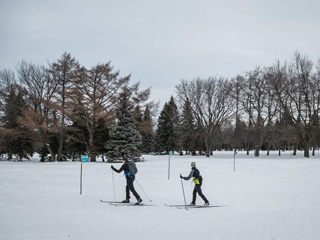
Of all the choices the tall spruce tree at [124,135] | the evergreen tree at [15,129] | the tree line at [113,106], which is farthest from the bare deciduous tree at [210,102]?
the evergreen tree at [15,129]

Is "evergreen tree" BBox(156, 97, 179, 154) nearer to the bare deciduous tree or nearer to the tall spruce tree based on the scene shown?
the bare deciduous tree

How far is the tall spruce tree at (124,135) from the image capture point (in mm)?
31656

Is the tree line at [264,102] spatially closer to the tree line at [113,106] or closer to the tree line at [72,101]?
the tree line at [113,106]

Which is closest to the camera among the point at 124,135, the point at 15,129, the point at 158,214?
the point at 158,214

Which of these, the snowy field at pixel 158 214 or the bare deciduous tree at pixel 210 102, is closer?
the snowy field at pixel 158 214

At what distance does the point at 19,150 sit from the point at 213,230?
122 ft

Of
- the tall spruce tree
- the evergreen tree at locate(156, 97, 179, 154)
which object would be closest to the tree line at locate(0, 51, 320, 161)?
the tall spruce tree

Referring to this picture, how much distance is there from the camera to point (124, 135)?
31.8 metres

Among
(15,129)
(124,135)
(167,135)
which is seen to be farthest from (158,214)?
(167,135)

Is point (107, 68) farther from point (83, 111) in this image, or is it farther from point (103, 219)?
point (103, 219)

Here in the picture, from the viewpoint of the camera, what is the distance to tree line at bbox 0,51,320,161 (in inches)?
1267

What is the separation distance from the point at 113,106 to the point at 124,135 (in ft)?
14.1

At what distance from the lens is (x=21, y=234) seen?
638 cm

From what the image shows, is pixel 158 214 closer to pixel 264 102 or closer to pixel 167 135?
pixel 264 102
